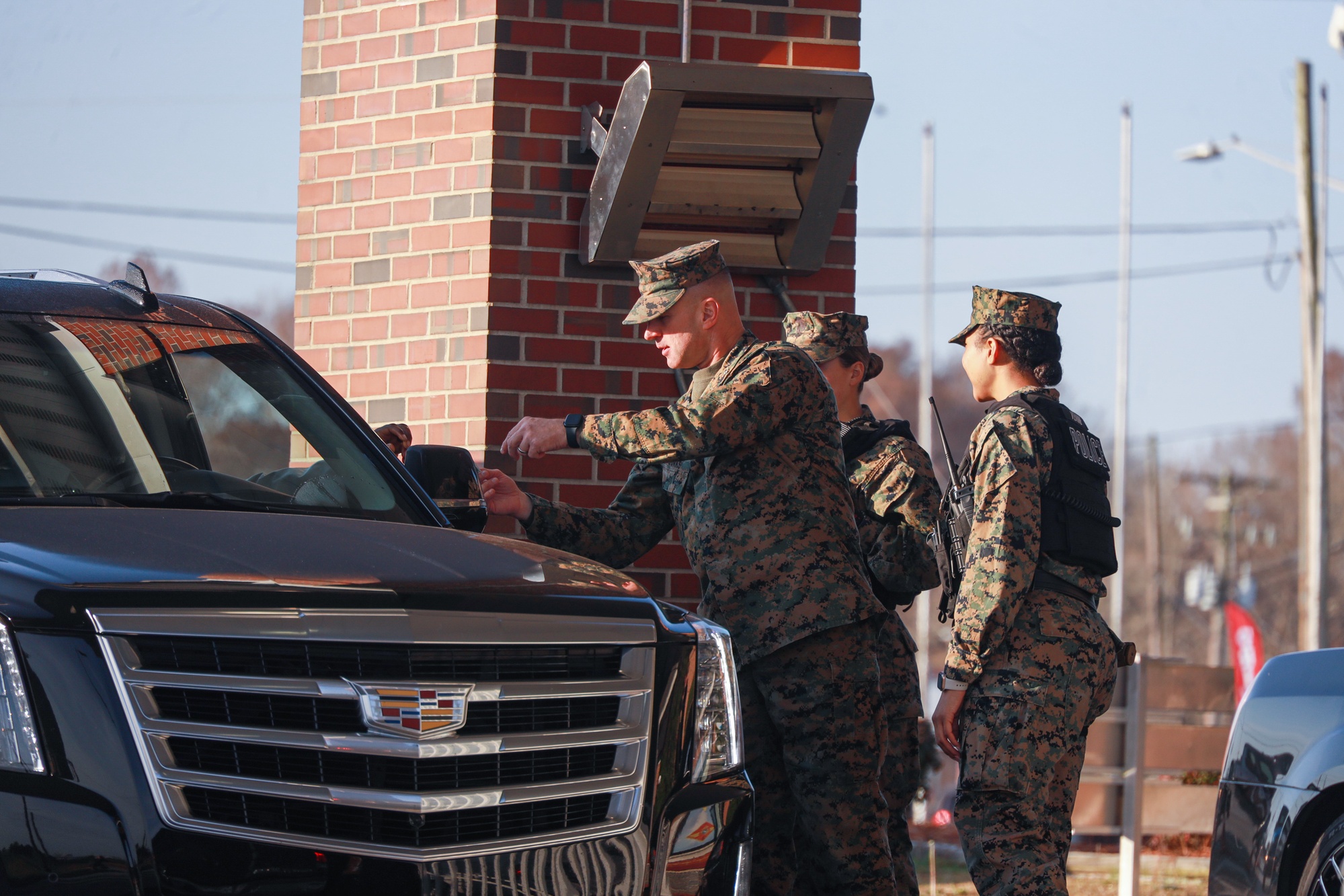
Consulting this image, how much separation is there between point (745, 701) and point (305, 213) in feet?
9.04

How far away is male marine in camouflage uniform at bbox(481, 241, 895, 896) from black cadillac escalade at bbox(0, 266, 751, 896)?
1.13 m

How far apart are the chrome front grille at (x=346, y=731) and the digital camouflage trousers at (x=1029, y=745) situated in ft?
5.90

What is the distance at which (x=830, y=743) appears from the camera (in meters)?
4.53

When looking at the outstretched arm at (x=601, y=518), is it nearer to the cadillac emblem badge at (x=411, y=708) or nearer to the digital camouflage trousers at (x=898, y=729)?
the digital camouflage trousers at (x=898, y=729)

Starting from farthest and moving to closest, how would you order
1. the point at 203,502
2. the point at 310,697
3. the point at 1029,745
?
the point at 1029,745 → the point at 203,502 → the point at 310,697

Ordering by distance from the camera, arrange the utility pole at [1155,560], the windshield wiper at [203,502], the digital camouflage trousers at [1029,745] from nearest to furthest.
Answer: the windshield wiper at [203,502] → the digital camouflage trousers at [1029,745] → the utility pole at [1155,560]

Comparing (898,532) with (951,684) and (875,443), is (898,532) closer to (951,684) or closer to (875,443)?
(875,443)

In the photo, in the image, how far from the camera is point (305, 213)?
611 cm

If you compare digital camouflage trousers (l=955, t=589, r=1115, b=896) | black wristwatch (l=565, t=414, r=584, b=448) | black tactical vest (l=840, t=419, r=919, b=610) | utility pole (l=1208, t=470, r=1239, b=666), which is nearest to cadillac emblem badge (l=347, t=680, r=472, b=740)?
black wristwatch (l=565, t=414, r=584, b=448)

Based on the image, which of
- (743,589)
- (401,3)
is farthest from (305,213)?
(743,589)

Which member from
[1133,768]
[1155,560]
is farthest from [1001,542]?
[1155,560]

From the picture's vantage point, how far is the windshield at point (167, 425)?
3.38m

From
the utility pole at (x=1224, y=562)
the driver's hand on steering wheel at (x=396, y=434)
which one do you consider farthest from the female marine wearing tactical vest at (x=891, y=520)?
the utility pole at (x=1224, y=562)

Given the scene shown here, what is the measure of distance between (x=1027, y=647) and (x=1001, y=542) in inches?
12.1
